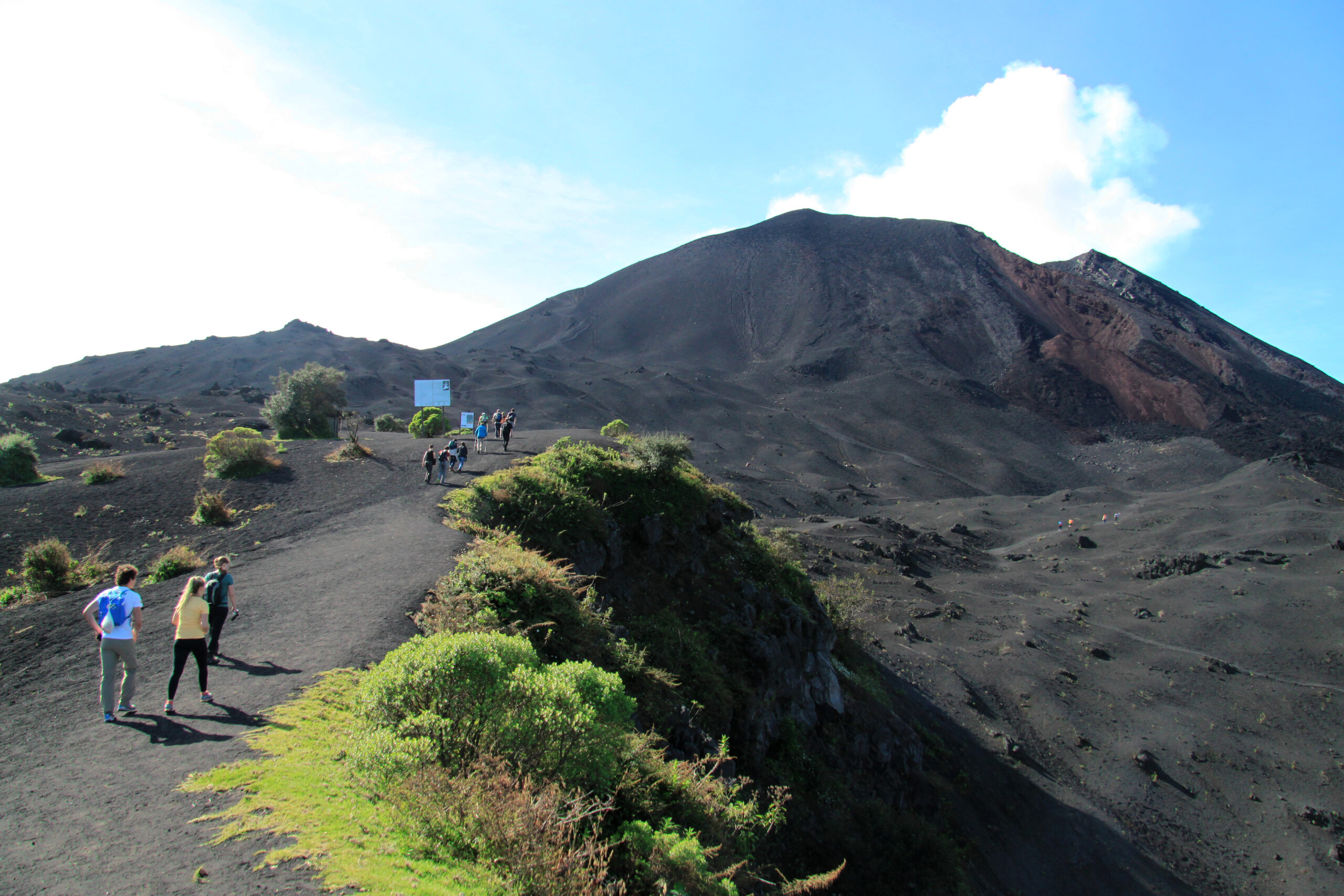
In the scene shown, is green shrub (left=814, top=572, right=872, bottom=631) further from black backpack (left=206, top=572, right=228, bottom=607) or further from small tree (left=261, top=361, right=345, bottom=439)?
small tree (left=261, top=361, right=345, bottom=439)

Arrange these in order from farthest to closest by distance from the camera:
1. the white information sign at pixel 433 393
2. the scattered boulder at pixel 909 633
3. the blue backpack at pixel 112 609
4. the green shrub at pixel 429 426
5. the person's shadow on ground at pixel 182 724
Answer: the white information sign at pixel 433 393, the green shrub at pixel 429 426, the scattered boulder at pixel 909 633, the blue backpack at pixel 112 609, the person's shadow on ground at pixel 182 724

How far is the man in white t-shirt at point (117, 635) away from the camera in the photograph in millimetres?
5398

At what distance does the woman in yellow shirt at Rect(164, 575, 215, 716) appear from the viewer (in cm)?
555

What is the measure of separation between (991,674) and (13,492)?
100 feet

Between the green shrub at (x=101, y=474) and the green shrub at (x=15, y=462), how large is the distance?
87.7 inches

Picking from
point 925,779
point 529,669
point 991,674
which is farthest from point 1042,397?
point 529,669

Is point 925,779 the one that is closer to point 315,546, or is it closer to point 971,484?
point 315,546

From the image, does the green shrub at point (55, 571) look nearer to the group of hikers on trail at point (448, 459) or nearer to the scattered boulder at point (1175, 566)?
the group of hikers on trail at point (448, 459)

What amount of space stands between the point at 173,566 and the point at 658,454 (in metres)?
8.54

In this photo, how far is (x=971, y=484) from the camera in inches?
2392

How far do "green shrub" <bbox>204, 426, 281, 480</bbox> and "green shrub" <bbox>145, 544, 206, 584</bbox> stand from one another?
24.1 feet

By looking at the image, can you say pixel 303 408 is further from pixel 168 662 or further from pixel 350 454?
pixel 168 662

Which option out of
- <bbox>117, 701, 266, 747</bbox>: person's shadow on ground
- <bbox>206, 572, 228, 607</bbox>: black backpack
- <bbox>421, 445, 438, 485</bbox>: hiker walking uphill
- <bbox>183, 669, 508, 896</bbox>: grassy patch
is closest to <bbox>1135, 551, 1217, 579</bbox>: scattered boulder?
<bbox>421, 445, 438, 485</bbox>: hiker walking uphill

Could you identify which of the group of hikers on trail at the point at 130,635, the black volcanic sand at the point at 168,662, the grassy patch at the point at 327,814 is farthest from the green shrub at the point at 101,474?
the grassy patch at the point at 327,814
